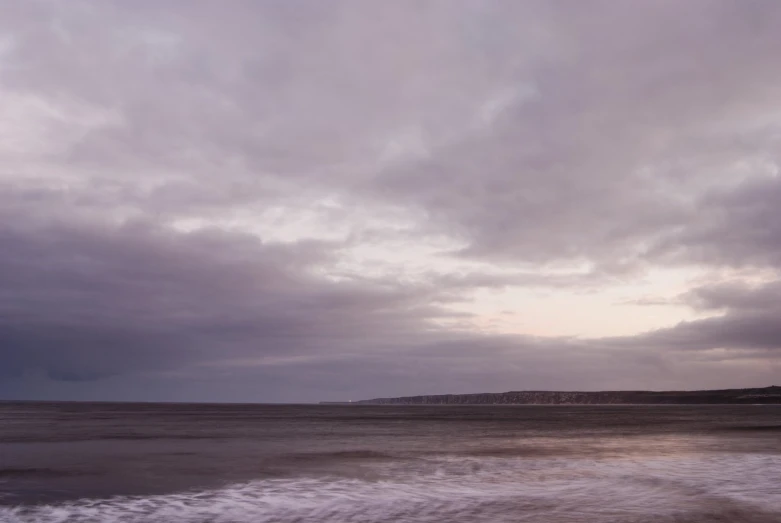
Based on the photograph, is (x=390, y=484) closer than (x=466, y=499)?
No

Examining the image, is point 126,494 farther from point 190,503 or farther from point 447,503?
point 447,503

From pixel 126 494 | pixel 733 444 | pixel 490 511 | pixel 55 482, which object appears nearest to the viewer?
pixel 490 511

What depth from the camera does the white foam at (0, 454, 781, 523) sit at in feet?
64.3

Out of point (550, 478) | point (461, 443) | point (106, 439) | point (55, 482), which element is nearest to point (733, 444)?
point (461, 443)

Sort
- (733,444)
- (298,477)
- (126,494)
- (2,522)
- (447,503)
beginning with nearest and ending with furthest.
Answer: (2,522), (447,503), (126,494), (298,477), (733,444)

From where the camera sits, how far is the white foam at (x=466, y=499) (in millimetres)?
19609

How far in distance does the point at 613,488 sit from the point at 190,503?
52.9ft

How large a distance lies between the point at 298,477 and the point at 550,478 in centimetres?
1156

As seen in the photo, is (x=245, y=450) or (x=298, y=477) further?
(x=245, y=450)

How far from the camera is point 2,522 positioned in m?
18.7

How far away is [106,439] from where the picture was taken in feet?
181

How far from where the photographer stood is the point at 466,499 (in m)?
22.8

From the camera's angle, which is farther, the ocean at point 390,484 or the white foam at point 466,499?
the ocean at point 390,484

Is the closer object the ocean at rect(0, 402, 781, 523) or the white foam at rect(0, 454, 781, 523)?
the white foam at rect(0, 454, 781, 523)
